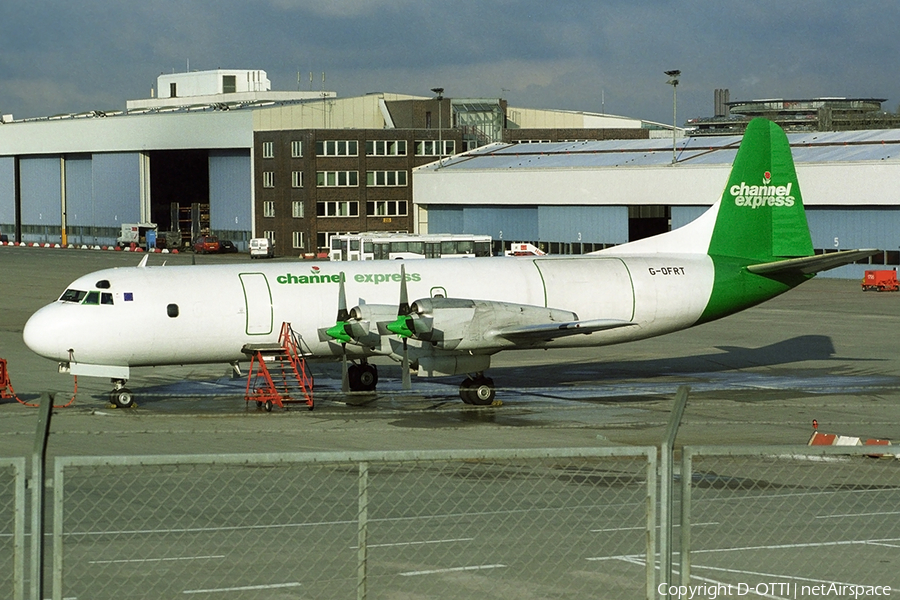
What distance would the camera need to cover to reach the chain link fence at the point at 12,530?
8.25 metres

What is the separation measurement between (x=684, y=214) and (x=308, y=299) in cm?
5396

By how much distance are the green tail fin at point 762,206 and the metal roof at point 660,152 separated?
123 ft

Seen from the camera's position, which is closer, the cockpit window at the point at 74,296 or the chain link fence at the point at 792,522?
the chain link fence at the point at 792,522

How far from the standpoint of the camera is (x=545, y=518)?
15.7m

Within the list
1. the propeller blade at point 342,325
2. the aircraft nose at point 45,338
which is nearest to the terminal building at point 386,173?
the propeller blade at point 342,325

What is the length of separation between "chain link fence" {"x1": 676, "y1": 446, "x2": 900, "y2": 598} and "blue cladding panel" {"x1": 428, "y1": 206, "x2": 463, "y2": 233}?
74.8 metres

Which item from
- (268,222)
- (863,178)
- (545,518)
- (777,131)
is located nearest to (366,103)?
(268,222)

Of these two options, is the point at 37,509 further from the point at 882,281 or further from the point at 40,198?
the point at 40,198

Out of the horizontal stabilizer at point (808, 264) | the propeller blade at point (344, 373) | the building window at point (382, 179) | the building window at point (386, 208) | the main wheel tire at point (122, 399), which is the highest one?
the building window at point (382, 179)

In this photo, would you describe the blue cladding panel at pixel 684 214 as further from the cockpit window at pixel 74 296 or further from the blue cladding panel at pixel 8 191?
the blue cladding panel at pixel 8 191

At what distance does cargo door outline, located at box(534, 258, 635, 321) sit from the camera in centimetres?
3052

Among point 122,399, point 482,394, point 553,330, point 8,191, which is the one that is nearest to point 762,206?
point 553,330

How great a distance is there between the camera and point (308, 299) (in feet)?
96.5

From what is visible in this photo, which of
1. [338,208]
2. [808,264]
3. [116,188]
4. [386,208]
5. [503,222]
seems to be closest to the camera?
[808,264]
